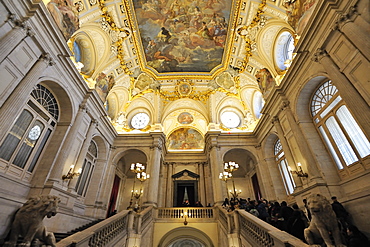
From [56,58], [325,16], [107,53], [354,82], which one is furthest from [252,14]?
[56,58]

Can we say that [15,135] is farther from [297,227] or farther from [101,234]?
[297,227]

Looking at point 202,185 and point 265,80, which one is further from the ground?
point 265,80

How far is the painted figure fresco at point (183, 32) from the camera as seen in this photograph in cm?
1027

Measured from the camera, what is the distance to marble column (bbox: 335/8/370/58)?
492cm

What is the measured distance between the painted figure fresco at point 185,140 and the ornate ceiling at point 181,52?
203cm

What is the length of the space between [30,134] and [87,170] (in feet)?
15.0

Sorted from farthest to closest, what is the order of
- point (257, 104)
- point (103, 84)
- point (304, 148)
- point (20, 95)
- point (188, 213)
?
point (257, 104) → point (103, 84) → point (188, 213) → point (304, 148) → point (20, 95)

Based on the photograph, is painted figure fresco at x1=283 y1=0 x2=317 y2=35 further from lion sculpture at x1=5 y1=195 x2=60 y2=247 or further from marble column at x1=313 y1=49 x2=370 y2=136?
lion sculpture at x1=5 y1=195 x2=60 y2=247

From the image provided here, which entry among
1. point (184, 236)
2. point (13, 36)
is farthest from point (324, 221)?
point (184, 236)

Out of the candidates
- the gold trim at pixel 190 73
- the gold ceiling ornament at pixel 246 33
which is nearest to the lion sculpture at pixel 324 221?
the gold ceiling ornament at pixel 246 33

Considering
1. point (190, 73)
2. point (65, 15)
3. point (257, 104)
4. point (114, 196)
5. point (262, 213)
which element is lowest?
point (262, 213)

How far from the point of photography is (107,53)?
11.0 metres

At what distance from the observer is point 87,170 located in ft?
36.4

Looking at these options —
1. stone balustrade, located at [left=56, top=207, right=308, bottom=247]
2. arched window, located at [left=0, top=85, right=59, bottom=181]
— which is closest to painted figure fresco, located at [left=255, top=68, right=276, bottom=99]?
stone balustrade, located at [left=56, top=207, right=308, bottom=247]
